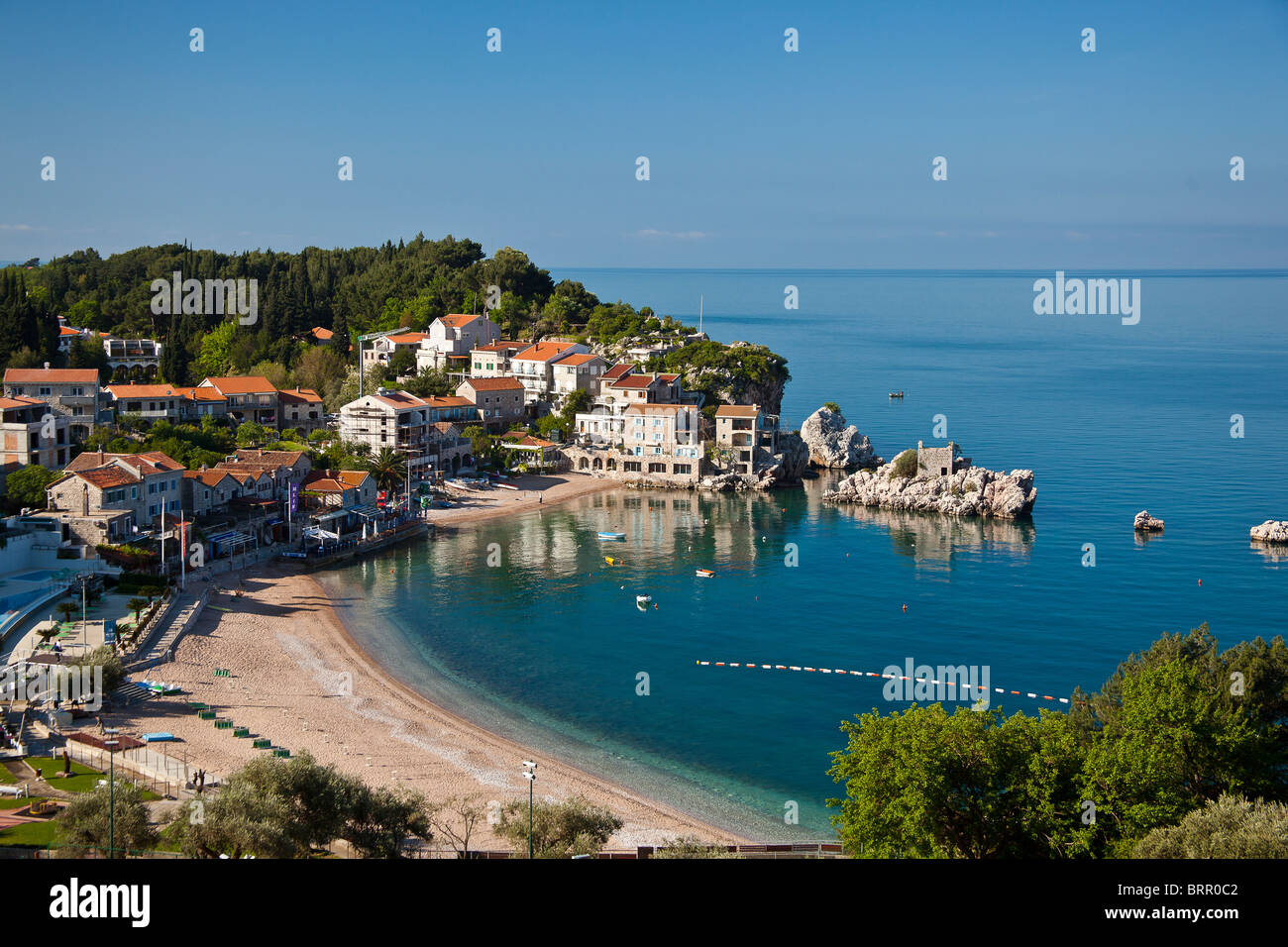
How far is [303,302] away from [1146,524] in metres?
64.6

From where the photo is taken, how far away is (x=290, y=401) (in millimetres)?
65688

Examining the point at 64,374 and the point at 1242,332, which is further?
the point at 1242,332

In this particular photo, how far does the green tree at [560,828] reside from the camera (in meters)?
18.9

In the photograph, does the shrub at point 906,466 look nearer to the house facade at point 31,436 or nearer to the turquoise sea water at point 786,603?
the turquoise sea water at point 786,603

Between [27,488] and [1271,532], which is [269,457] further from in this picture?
[1271,532]

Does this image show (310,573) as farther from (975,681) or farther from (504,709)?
Answer: (975,681)

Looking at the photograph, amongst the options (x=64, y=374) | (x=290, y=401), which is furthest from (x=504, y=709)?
(x=290, y=401)

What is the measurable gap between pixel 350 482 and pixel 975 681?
32073mm

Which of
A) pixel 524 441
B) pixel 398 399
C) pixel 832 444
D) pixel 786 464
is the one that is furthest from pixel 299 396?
pixel 832 444

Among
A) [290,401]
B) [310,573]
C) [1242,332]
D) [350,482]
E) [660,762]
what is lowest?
[660,762]

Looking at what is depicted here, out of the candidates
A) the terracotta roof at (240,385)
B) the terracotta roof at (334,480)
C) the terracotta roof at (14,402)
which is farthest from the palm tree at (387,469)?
the terracotta roof at (14,402)

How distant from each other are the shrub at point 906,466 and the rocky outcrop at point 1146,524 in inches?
513
